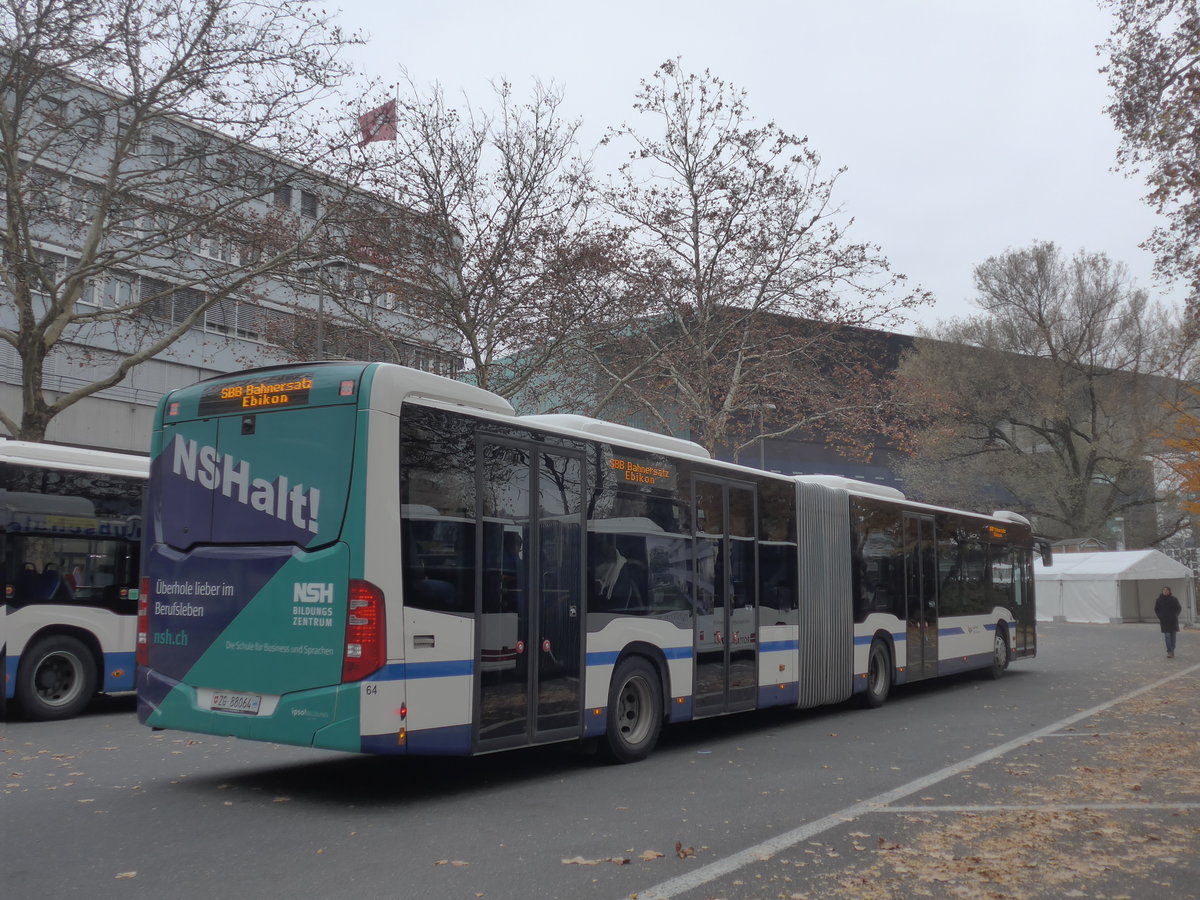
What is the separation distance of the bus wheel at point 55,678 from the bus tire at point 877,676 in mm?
9904

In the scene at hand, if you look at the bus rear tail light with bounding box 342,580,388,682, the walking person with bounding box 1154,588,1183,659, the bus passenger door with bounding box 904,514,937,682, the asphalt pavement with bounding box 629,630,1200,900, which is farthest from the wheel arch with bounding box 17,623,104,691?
the walking person with bounding box 1154,588,1183,659

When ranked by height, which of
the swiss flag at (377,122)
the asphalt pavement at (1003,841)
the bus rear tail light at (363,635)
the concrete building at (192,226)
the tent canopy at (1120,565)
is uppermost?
the swiss flag at (377,122)

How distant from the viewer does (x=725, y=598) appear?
12.2 meters

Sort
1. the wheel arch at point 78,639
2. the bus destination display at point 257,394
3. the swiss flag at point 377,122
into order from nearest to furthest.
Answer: the bus destination display at point 257,394, the wheel arch at point 78,639, the swiss flag at point 377,122

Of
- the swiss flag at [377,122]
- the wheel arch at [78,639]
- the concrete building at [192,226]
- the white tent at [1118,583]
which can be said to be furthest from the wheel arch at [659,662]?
the white tent at [1118,583]

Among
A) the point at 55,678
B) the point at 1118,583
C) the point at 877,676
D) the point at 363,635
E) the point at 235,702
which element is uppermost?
the point at 1118,583

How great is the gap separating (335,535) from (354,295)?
15.6m

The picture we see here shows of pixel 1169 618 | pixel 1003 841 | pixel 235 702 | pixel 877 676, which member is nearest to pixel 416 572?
pixel 235 702

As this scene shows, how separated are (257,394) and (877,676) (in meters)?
10.4

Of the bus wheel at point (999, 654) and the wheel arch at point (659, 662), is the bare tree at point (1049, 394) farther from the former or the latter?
the wheel arch at point (659, 662)

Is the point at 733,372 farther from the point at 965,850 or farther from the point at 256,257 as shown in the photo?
the point at 965,850

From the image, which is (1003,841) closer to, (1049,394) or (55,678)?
(55,678)

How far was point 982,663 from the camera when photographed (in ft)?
64.4

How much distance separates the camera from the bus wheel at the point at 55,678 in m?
13.0
